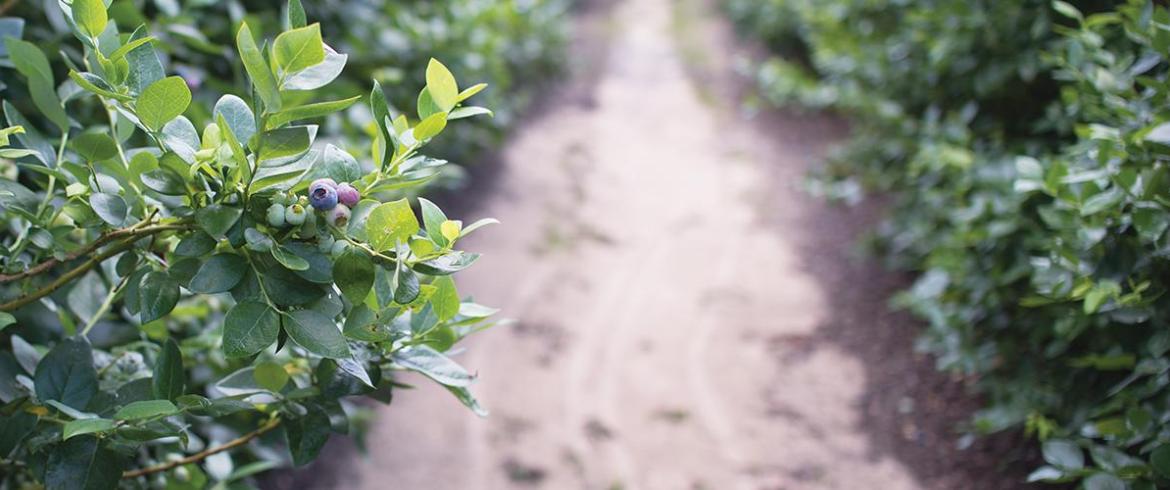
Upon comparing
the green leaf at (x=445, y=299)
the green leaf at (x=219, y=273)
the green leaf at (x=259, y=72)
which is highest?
the green leaf at (x=259, y=72)

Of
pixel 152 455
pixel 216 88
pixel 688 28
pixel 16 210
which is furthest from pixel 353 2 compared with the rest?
pixel 688 28

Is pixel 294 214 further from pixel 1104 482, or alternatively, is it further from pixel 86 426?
pixel 1104 482

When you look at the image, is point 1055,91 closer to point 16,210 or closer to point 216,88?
point 216,88

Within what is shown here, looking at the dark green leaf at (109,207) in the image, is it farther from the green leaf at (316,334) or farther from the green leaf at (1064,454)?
the green leaf at (1064,454)

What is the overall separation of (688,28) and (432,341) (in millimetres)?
7445

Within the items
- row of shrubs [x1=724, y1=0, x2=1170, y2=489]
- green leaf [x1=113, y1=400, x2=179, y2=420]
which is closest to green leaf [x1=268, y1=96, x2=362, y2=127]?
green leaf [x1=113, y1=400, x2=179, y2=420]

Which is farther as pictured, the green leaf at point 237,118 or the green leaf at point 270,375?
the green leaf at point 270,375

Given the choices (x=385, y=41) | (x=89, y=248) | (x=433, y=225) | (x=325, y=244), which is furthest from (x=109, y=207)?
(x=385, y=41)

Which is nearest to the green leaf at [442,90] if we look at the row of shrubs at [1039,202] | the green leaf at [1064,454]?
the row of shrubs at [1039,202]

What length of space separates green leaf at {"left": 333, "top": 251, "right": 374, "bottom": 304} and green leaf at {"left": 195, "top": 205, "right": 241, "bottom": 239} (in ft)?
0.38

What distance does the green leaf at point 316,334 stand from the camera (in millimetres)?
850

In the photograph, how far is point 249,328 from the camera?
850 millimetres

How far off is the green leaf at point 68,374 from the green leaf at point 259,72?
0.51 meters

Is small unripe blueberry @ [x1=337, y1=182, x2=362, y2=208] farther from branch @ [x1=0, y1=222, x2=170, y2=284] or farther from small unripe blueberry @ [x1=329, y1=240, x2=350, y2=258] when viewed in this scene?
branch @ [x1=0, y1=222, x2=170, y2=284]
